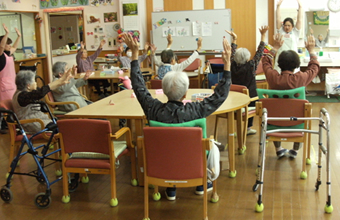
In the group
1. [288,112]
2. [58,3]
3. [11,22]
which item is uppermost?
[58,3]

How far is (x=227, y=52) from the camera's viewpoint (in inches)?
113

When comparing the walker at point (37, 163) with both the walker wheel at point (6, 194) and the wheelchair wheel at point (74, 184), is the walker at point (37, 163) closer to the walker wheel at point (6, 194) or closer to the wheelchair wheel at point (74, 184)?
the walker wheel at point (6, 194)

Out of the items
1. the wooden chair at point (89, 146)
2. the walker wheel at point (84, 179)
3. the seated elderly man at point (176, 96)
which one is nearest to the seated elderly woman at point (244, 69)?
the seated elderly man at point (176, 96)

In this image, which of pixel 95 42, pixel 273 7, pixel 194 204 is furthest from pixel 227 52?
pixel 95 42

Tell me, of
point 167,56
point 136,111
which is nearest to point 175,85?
point 136,111

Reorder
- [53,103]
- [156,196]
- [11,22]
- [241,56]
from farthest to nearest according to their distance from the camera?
1. [11,22]
2. [241,56]
3. [53,103]
4. [156,196]

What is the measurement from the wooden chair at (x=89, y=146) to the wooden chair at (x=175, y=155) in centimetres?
43

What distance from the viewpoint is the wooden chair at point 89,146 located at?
3.11m

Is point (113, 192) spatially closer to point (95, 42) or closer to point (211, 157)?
point (211, 157)

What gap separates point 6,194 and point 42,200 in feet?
1.33

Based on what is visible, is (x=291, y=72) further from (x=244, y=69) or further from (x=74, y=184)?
(x=74, y=184)

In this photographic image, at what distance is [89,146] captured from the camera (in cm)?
315

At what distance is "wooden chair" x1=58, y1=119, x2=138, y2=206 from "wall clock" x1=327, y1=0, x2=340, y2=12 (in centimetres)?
656

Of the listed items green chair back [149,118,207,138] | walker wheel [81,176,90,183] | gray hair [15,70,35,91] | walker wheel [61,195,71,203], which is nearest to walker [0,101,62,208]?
walker wheel [61,195,71,203]
